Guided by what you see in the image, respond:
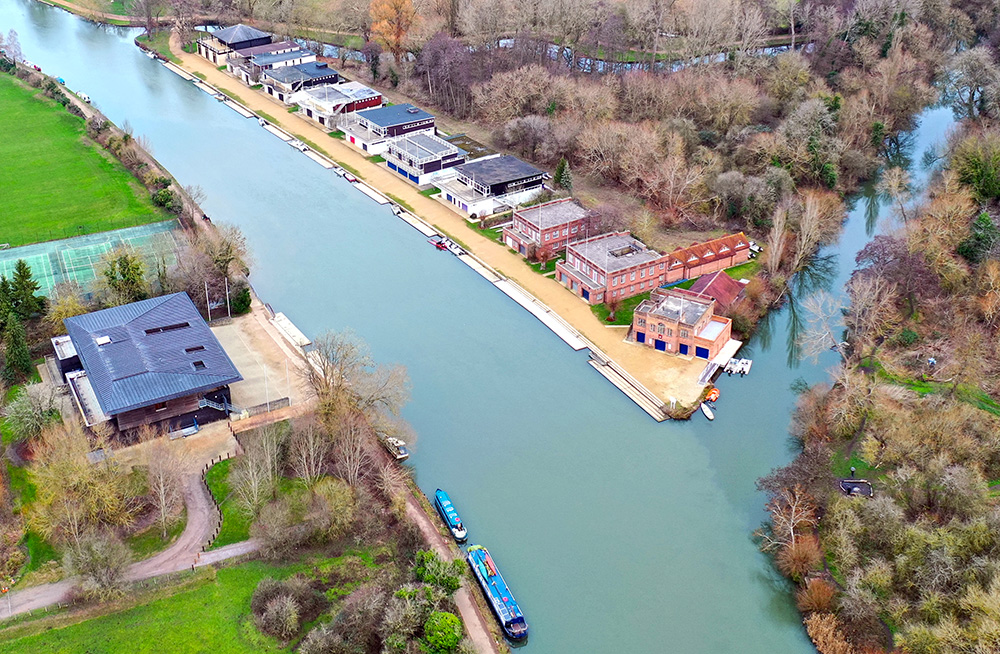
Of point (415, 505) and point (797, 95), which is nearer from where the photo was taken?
point (415, 505)

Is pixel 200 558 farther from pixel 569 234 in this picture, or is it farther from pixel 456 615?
pixel 569 234

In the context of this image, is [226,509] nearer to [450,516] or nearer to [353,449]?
[353,449]

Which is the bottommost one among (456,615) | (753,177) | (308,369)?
(456,615)

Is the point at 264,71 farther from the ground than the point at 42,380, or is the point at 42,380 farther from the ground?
the point at 264,71

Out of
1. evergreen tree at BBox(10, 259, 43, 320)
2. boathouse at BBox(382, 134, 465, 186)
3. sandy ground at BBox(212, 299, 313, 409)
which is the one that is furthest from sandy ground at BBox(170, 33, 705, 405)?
evergreen tree at BBox(10, 259, 43, 320)

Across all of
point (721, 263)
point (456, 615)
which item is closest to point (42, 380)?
point (456, 615)

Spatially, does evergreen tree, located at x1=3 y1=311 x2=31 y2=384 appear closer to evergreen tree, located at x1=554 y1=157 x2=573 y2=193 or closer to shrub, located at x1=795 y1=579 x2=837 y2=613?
evergreen tree, located at x1=554 y1=157 x2=573 y2=193
